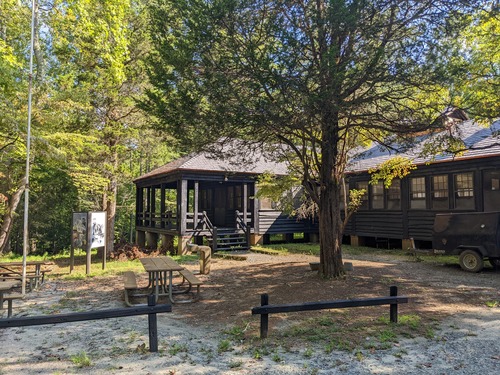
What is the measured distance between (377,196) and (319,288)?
36.0ft

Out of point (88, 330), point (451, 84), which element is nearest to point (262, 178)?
point (451, 84)

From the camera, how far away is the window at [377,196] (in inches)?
692

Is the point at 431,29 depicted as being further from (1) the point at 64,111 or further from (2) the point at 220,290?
(1) the point at 64,111

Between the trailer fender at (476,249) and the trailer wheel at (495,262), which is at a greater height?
the trailer fender at (476,249)

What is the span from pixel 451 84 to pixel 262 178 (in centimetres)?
672

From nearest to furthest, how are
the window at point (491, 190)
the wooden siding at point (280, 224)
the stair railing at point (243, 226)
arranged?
the window at point (491, 190), the stair railing at point (243, 226), the wooden siding at point (280, 224)

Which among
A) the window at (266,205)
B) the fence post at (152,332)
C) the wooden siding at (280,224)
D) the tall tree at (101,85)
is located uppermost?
the tall tree at (101,85)

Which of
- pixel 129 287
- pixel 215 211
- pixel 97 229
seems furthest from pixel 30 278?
pixel 215 211

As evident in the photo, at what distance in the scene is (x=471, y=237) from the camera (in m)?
10.3

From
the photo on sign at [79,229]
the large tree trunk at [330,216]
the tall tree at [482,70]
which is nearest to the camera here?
the tall tree at [482,70]

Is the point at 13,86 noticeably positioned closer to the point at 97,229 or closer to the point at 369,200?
the point at 97,229

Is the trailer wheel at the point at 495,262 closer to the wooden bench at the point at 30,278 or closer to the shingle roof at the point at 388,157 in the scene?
the shingle roof at the point at 388,157

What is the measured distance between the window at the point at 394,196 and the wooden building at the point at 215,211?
197 inches

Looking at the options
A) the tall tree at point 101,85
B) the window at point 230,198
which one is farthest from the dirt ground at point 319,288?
the window at point 230,198
